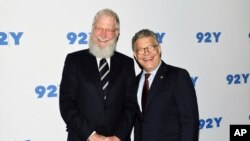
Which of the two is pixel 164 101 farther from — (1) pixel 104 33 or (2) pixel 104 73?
(1) pixel 104 33

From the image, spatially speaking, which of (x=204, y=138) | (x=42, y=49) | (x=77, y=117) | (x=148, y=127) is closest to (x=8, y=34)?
(x=42, y=49)

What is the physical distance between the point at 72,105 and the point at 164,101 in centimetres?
76

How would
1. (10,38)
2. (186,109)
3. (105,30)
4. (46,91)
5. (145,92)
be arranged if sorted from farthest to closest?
(46,91)
(10,38)
(105,30)
(145,92)
(186,109)

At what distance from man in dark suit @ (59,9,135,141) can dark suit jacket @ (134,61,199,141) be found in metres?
0.29

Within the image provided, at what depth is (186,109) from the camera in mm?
2428

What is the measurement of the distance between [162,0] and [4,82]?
1.84 meters

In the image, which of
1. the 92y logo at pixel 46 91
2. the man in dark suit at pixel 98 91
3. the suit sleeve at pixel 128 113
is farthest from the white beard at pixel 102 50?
the 92y logo at pixel 46 91

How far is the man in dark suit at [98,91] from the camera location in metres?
2.64

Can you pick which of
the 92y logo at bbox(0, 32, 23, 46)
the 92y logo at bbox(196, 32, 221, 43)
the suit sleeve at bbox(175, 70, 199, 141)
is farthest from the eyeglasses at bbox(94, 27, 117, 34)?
the 92y logo at bbox(196, 32, 221, 43)

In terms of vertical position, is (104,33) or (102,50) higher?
(104,33)

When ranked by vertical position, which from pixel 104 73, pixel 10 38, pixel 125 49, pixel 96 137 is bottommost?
pixel 96 137

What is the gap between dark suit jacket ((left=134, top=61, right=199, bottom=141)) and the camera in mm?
2436

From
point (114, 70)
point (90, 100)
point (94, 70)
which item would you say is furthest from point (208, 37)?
point (90, 100)

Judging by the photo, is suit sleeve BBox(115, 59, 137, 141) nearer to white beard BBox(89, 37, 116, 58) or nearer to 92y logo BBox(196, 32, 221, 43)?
white beard BBox(89, 37, 116, 58)
